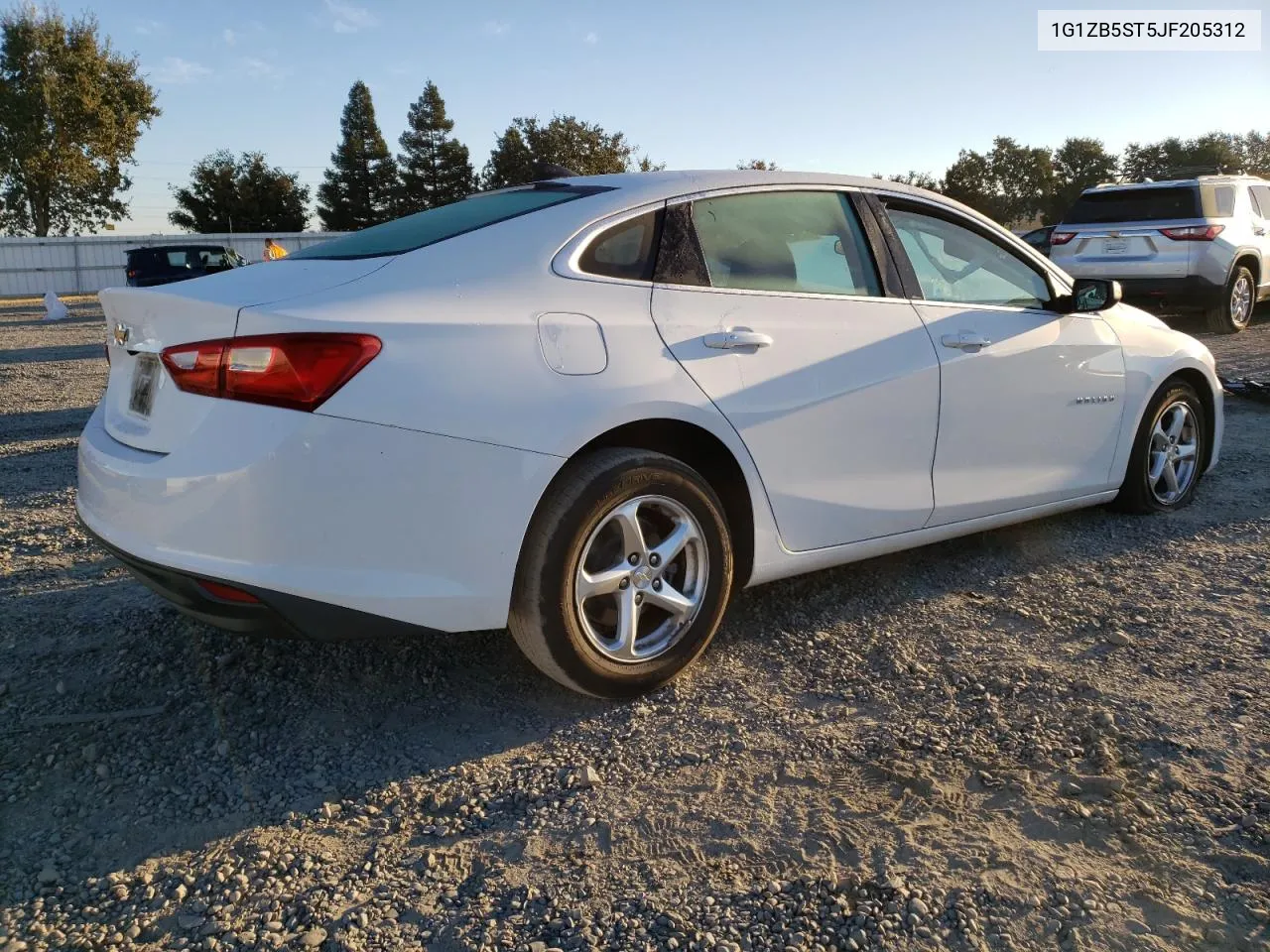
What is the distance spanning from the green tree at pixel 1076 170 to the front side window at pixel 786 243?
54.6m

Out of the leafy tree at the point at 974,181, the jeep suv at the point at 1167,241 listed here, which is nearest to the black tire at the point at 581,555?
the jeep suv at the point at 1167,241

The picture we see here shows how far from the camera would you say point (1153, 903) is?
6.90 feet

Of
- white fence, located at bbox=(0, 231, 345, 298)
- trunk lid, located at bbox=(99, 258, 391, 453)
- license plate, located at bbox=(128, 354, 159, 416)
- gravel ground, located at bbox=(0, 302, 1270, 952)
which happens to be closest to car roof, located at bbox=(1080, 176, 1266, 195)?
gravel ground, located at bbox=(0, 302, 1270, 952)

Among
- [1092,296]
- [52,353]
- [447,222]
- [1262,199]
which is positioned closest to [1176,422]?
[1092,296]

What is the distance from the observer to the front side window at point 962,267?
152 inches

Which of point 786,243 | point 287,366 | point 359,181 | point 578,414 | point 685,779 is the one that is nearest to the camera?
point 287,366

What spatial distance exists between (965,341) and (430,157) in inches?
2632

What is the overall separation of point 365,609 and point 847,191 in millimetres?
2316

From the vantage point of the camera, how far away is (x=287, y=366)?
2451mm

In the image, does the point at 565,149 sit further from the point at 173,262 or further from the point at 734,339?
the point at 734,339

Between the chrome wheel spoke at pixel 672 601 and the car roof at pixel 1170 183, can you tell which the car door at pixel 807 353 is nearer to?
the chrome wheel spoke at pixel 672 601

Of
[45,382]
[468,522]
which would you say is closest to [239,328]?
[468,522]

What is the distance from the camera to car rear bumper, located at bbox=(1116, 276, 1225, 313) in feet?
38.1

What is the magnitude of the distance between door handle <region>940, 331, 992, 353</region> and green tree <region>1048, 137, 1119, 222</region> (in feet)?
178
